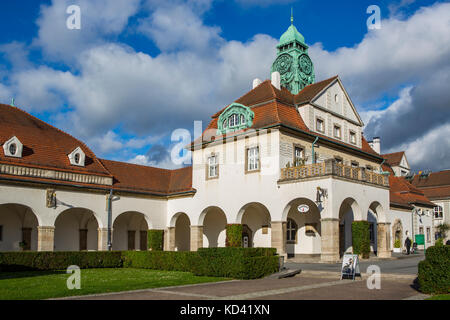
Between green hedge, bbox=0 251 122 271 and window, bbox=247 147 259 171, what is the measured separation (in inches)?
359

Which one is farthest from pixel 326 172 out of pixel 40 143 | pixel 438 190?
pixel 438 190

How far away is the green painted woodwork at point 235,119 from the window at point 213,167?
184cm

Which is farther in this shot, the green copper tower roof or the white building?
the green copper tower roof

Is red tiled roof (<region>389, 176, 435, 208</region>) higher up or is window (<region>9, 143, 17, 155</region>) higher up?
window (<region>9, 143, 17, 155</region>)

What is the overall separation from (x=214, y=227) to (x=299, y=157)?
29.0 feet

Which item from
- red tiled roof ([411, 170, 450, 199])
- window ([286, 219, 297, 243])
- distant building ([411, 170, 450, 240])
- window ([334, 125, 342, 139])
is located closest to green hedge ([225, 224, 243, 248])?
window ([286, 219, 297, 243])

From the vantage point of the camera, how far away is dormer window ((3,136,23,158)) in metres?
24.4

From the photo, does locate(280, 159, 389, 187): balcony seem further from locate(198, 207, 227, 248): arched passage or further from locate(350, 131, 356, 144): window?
locate(198, 207, 227, 248): arched passage

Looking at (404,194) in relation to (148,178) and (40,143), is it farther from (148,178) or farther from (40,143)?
(40,143)

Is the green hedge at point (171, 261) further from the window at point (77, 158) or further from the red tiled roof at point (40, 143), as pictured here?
the window at point (77, 158)

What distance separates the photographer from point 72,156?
90.3ft

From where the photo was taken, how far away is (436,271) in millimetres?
11805
